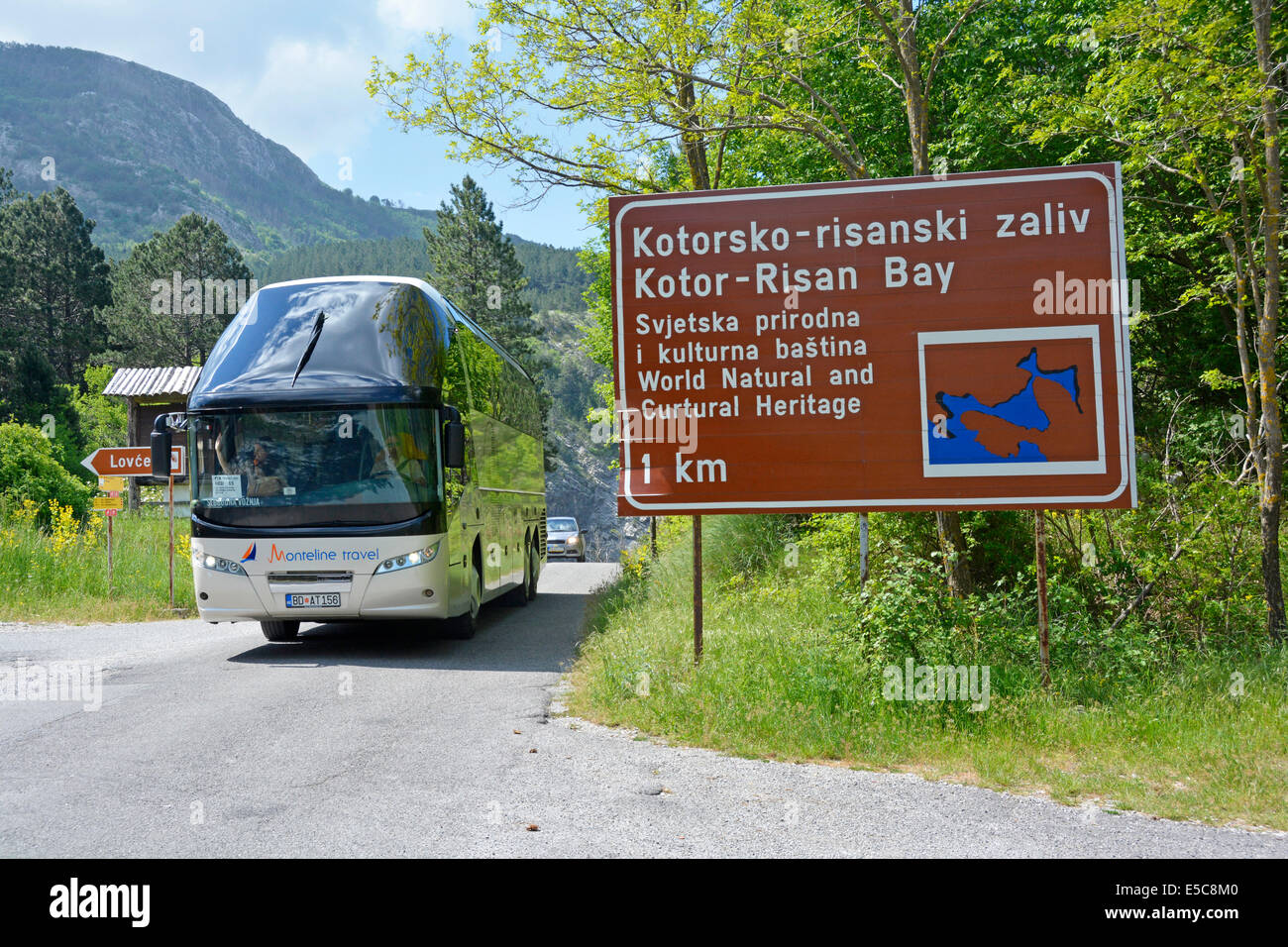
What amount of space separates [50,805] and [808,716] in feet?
15.0

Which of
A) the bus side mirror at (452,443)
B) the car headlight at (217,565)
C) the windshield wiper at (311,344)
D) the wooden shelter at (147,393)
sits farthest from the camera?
the wooden shelter at (147,393)

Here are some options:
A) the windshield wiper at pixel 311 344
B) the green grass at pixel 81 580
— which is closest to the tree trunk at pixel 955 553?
the windshield wiper at pixel 311 344

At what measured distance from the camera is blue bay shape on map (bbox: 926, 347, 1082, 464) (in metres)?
7.81

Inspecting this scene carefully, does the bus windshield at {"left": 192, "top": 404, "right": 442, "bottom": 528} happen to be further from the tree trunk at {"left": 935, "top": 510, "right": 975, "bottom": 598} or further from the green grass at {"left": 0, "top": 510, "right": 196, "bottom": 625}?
the green grass at {"left": 0, "top": 510, "right": 196, "bottom": 625}

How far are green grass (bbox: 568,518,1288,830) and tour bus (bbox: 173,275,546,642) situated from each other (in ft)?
9.38

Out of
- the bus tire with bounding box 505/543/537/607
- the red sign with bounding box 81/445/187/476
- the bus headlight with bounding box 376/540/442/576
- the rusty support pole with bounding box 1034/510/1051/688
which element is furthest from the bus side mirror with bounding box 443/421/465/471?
the red sign with bounding box 81/445/187/476

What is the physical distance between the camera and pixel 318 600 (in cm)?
1038

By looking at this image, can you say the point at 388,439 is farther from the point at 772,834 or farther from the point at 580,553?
the point at 580,553

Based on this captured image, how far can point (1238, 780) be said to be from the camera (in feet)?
17.6

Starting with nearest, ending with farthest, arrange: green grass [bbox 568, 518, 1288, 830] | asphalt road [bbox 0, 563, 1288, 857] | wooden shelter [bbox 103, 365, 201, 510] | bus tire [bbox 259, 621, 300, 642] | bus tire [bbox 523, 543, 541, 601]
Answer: asphalt road [bbox 0, 563, 1288, 857], green grass [bbox 568, 518, 1288, 830], bus tire [bbox 259, 621, 300, 642], bus tire [bbox 523, 543, 541, 601], wooden shelter [bbox 103, 365, 201, 510]

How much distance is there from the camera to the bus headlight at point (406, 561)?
10375 millimetres

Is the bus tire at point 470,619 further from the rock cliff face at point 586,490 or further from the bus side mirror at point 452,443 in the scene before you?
the rock cliff face at point 586,490

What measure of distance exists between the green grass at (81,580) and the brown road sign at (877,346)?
10657 millimetres

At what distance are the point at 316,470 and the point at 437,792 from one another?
5.84 meters
